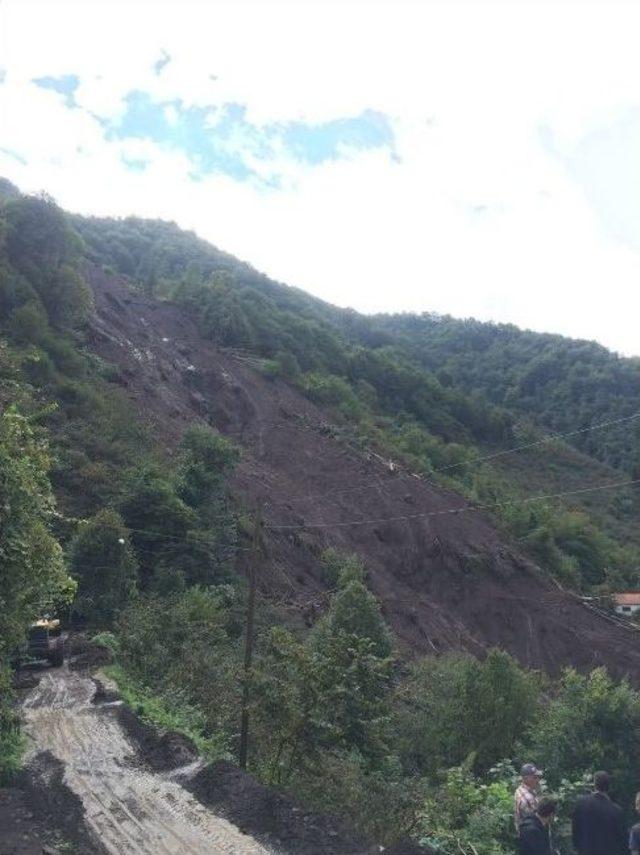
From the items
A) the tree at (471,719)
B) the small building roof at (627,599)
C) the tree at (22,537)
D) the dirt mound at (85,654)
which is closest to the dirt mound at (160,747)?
the tree at (22,537)

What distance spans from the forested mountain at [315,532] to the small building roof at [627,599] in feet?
5.26

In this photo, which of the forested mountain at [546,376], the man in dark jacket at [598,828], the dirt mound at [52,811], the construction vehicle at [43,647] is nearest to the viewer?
the man in dark jacket at [598,828]

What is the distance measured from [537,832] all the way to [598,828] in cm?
Result: 49

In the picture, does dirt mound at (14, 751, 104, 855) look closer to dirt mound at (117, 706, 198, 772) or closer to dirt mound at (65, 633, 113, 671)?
dirt mound at (117, 706, 198, 772)

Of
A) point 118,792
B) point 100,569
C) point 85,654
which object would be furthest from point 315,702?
point 100,569

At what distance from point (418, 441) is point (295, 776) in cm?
5399

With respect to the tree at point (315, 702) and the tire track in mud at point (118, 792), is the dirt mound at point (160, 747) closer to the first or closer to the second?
the tire track in mud at point (118, 792)

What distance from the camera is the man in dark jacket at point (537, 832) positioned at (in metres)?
5.86

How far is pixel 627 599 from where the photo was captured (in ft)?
171

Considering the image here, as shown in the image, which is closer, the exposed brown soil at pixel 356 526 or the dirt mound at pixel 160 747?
the dirt mound at pixel 160 747

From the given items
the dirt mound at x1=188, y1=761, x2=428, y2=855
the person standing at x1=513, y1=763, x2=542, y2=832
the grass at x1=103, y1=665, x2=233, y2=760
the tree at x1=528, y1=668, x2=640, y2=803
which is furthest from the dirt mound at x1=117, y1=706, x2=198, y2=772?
the tree at x1=528, y1=668, x2=640, y2=803

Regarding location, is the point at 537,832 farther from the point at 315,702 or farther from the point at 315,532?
the point at 315,532

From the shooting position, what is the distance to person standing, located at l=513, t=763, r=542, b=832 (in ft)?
20.6

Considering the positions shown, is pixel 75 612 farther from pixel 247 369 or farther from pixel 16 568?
pixel 247 369
